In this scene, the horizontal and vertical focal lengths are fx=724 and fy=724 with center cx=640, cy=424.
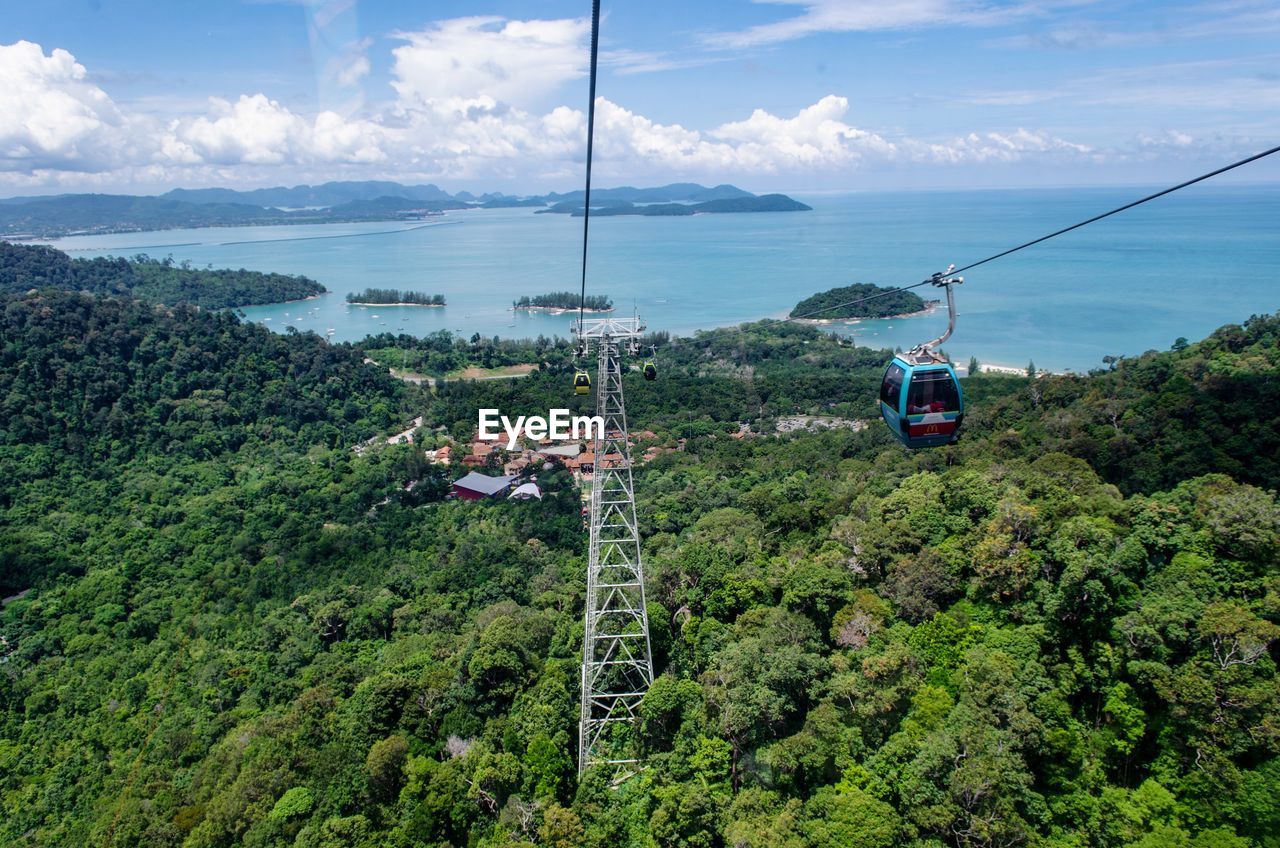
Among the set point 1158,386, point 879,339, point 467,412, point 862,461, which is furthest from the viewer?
point 879,339

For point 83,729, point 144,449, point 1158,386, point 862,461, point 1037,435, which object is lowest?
point 83,729

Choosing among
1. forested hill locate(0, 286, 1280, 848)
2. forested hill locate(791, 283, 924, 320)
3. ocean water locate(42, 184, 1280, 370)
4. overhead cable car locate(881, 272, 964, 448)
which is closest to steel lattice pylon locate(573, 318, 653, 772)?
forested hill locate(0, 286, 1280, 848)

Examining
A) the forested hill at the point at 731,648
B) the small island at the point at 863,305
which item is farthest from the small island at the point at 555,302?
the forested hill at the point at 731,648

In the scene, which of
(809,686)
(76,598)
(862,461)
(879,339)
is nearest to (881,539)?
(809,686)

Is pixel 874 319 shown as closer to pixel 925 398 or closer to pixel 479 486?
pixel 479 486

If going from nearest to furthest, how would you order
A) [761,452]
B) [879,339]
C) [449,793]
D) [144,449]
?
[449,793], [761,452], [144,449], [879,339]

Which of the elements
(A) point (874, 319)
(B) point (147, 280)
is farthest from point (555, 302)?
(B) point (147, 280)

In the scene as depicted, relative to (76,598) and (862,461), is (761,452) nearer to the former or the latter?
(862,461)
